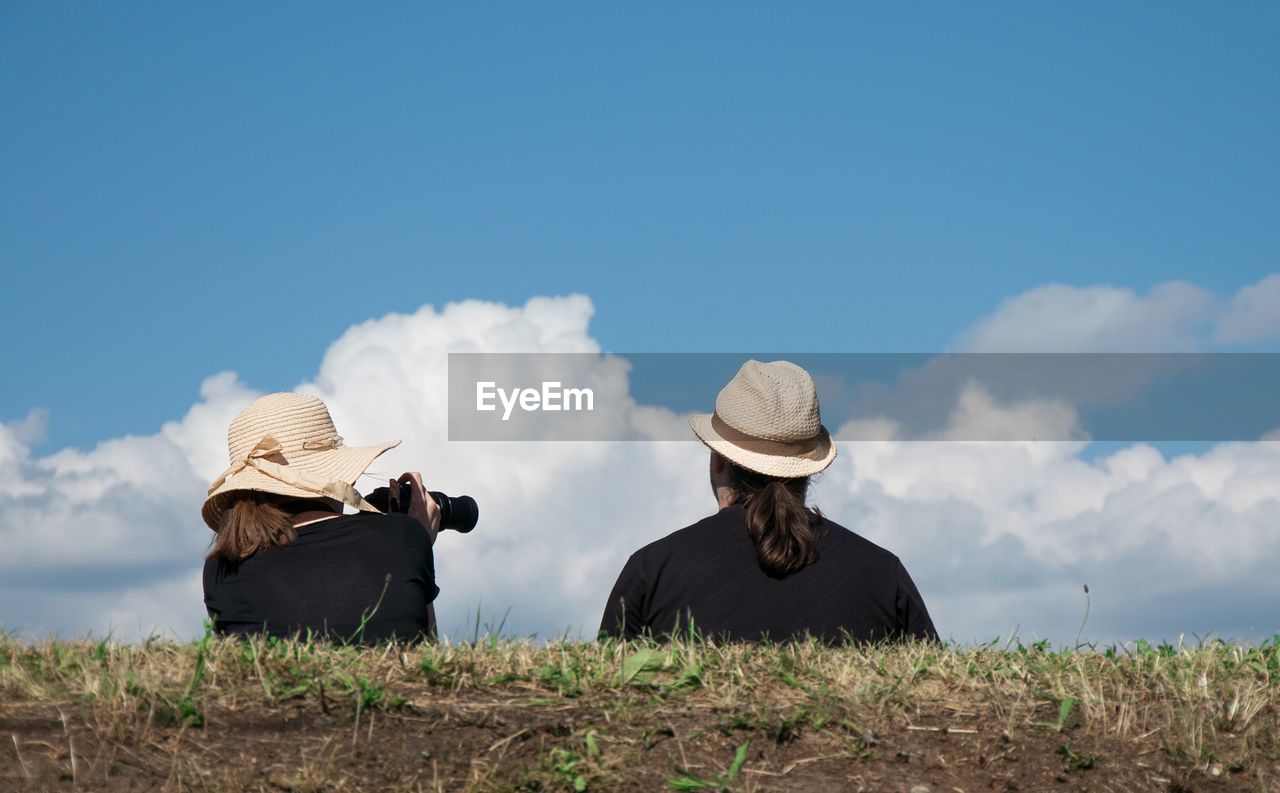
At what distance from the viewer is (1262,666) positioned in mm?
6383

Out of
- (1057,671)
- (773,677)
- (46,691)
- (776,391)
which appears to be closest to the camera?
(46,691)

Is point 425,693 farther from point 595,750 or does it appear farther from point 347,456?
point 347,456

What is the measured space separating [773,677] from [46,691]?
2.77m

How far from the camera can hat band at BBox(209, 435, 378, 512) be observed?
6.67 metres

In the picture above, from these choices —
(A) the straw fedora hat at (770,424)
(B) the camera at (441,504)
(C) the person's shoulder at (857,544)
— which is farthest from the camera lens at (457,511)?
(C) the person's shoulder at (857,544)

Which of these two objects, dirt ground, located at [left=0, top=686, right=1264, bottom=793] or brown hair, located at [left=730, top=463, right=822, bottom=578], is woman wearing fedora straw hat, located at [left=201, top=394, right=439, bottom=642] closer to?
dirt ground, located at [left=0, top=686, right=1264, bottom=793]

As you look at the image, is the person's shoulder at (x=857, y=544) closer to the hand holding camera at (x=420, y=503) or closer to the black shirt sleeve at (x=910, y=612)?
the black shirt sleeve at (x=910, y=612)

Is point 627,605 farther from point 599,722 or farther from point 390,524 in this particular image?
point 599,722

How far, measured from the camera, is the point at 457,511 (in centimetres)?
765

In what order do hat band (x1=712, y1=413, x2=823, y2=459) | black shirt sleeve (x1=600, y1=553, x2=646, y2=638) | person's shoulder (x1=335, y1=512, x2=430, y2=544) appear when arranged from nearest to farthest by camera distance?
1. black shirt sleeve (x1=600, y1=553, x2=646, y2=638)
2. person's shoulder (x1=335, y1=512, x2=430, y2=544)
3. hat band (x1=712, y1=413, x2=823, y2=459)

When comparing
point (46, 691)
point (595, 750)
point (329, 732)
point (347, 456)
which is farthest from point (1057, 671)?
point (46, 691)

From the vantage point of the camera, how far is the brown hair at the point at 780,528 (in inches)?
243

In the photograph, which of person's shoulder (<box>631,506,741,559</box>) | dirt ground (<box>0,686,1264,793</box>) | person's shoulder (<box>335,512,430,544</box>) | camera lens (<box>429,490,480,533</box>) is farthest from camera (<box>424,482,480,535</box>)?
dirt ground (<box>0,686,1264,793</box>)

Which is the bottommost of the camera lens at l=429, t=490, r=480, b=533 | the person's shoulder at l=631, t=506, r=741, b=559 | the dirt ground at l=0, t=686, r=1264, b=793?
the dirt ground at l=0, t=686, r=1264, b=793
